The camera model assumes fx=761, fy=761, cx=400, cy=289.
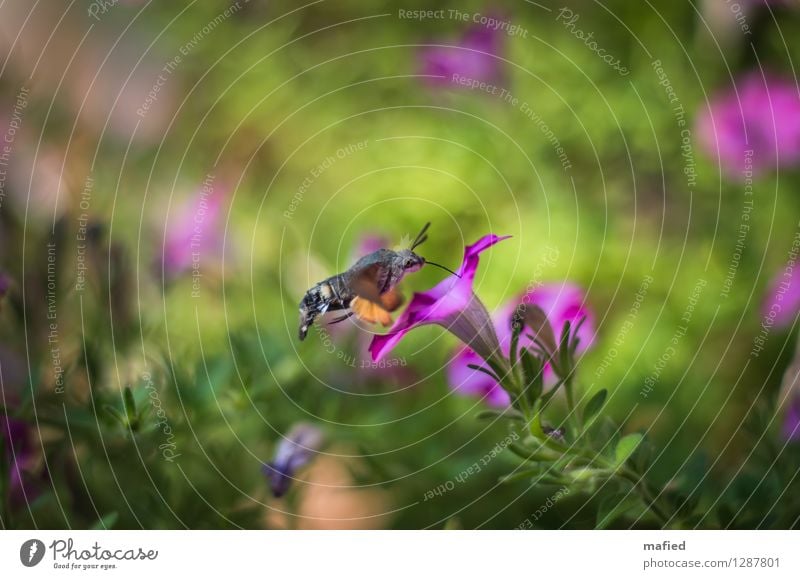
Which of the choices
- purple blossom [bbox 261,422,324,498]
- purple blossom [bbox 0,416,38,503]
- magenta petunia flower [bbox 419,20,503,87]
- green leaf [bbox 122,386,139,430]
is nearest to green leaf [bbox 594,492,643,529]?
purple blossom [bbox 261,422,324,498]

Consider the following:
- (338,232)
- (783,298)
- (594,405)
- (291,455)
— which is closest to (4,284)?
(291,455)

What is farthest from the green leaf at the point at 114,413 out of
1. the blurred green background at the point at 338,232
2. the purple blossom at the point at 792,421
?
the purple blossom at the point at 792,421

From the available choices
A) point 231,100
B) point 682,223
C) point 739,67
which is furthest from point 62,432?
point 739,67

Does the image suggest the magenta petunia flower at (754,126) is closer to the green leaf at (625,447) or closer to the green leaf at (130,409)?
the green leaf at (625,447)

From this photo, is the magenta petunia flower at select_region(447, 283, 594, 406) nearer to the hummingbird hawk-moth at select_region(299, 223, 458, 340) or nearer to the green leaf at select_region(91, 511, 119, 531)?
the hummingbird hawk-moth at select_region(299, 223, 458, 340)

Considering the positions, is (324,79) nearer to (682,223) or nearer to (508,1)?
(508,1)

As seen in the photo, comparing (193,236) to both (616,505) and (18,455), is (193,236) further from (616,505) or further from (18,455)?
(616,505)
